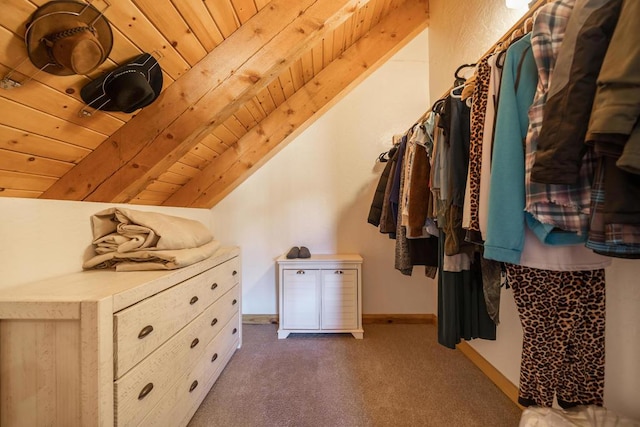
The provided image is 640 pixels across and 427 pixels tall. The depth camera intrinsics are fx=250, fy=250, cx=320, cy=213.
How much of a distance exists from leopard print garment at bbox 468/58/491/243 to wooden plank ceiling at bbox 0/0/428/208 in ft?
2.58

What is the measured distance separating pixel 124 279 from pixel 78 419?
1.49 ft

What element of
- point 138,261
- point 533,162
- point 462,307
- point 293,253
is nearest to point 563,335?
point 462,307

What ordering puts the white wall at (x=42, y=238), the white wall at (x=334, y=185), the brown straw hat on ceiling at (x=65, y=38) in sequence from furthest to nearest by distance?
1. the white wall at (x=334, y=185)
2. the white wall at (x=42, y=238)
3. the brown straw hat on ceiling at (x=65, y=38)

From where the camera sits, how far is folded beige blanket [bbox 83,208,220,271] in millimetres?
1212

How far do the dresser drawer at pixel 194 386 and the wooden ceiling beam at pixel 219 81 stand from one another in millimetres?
1058

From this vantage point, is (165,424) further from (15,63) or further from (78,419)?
(15,63)

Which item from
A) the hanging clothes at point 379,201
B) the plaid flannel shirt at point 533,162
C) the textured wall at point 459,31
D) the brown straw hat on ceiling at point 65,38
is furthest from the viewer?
the hanging clothes at point 379,201

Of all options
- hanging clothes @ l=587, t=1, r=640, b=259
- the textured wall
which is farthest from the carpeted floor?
the textured wall

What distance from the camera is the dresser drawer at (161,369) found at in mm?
863

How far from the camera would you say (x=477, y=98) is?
0.90 metres

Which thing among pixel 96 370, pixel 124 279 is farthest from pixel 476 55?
pixel 96 370

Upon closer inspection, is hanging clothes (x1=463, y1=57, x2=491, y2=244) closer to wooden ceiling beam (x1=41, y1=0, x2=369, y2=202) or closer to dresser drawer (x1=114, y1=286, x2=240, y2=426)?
wooden ceiling beam (x1=41, y1=0, x2=369, y2=202)

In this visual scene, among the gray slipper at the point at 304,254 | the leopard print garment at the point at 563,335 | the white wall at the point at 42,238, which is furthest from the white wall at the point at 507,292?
the white wall at the point at 42,238

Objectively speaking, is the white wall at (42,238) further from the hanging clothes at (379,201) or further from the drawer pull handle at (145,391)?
the hanging clothes at (379,201)
